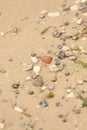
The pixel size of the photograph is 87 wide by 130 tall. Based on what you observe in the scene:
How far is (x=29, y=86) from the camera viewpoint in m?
4.58

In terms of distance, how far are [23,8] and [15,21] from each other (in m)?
0.22

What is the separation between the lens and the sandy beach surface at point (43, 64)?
4.32 meters

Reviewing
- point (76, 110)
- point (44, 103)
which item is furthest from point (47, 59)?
point (76, 110)

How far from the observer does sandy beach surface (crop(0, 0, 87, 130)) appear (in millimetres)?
4316

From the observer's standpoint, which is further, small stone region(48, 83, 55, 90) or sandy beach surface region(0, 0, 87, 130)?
small stone region(48, 83, 55, 90)

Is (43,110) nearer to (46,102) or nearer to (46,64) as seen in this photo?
(46,102)

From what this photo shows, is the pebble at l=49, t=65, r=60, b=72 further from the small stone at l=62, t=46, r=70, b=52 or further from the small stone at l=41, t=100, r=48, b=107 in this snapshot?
the small stone at l=41, t=100, r=48, b=107

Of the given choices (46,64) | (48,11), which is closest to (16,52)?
(46,64)

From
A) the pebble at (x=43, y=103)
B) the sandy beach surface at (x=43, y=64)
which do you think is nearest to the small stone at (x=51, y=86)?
the sandy beach surface at (x=43, y=64)

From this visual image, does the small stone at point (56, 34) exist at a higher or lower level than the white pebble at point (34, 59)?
higher

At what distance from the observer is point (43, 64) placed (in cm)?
477

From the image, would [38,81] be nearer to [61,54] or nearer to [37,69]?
[37,69]

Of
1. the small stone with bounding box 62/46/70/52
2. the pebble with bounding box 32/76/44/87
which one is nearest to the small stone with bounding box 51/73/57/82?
the pebble with bounding box 32/76/44/87

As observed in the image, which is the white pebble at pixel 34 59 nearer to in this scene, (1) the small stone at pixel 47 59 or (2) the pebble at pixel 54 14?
(1) the small stone at pixel 47 59
